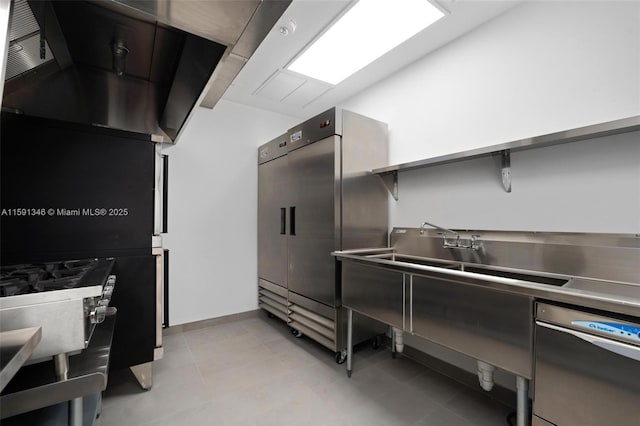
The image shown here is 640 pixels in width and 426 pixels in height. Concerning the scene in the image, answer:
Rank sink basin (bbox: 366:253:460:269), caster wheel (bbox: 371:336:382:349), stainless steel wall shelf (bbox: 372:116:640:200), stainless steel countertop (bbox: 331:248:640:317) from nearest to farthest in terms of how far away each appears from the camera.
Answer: stainless steel countertop (bbox: 331:248:640:317) < stainless steel wall shelf (bbox: 372:116:640:200) < sink basin (bbox: 366:253:460:269) < caster wheel (bbox: 371:336:382:349)

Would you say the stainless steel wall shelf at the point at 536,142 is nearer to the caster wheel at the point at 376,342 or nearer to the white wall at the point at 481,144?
the white wall at the point at 481,144

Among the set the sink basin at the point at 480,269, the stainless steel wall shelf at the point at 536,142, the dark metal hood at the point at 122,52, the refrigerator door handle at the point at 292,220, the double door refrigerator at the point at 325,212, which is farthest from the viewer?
the refrigerator door handle at the point at 292,220

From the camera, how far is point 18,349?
0.49 meters

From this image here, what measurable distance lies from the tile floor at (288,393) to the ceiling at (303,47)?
2.62 metres

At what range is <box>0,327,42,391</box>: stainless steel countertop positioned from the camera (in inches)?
17.4

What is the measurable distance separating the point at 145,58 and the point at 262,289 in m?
2.75

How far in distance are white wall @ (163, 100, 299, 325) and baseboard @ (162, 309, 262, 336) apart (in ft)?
0.16

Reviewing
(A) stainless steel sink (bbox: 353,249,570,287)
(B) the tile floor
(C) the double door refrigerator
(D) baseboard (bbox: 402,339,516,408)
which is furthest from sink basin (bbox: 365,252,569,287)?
(B) the tile floor

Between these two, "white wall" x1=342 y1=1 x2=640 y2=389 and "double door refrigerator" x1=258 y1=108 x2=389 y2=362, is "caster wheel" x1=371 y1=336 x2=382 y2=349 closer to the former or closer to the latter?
"double door refrigerator" x1=258 y1=108 x2=389 y2=362

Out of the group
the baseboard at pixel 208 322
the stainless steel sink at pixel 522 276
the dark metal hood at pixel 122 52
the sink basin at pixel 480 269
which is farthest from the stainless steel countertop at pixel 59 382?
the stainless steel sink at pixel 522 276

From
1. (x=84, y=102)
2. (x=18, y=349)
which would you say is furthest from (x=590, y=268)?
(x=84, y=102)

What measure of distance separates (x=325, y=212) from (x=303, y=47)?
4.57 feet

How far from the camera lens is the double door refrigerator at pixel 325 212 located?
2.29 m

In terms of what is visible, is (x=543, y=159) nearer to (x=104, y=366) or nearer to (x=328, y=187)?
(x=328, y=187)
